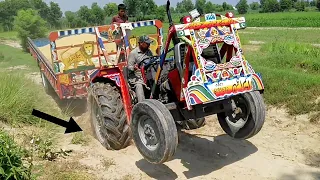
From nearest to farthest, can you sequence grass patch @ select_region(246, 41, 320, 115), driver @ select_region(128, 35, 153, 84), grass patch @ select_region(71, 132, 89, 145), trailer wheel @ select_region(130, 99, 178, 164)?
trailer wheel @ select_region(130, 99, 178, 164)
driver @ select_region(128, 35, 153, 84)
grass patch @ select_region(71, 132, 89, 145)
grass patch @ select_region(246, 41, 320, 115)

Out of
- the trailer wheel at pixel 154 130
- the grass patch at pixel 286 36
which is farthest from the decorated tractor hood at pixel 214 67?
the grass patch at pixel 286 36

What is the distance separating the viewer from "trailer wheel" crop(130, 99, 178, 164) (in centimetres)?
448

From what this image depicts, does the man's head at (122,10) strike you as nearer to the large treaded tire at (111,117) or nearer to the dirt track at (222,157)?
the large treaded tire at (111,117)

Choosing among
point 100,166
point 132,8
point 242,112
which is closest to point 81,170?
point 100,166

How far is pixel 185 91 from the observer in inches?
179

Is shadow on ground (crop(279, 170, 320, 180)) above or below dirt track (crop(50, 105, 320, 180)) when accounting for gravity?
below

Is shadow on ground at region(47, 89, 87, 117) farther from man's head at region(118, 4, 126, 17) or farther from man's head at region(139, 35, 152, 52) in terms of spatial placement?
man's head at region(139, 35, 152, 52)

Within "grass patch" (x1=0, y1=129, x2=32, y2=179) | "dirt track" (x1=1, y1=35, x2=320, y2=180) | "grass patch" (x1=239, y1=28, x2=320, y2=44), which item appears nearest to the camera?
"grass patch" (x1=0, y1=129, x2=32, y2=179)

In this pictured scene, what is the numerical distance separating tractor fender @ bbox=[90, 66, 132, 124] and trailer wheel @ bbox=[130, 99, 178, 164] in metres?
0.71

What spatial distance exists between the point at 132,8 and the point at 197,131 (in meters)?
24.5

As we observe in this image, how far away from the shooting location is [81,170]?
526 cm

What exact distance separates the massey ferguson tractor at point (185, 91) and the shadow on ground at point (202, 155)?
1.65ft

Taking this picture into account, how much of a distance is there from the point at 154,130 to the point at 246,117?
1457 millimetres
